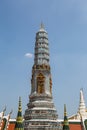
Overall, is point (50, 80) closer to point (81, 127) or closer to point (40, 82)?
point (40, 82)

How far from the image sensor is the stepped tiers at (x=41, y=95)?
98.6 feet

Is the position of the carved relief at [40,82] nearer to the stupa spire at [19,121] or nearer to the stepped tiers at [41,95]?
the stepped tiers at [41,95]

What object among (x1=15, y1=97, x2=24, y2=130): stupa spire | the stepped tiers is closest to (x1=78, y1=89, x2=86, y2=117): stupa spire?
the stepped tiers

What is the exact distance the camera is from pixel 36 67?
33.0 meters

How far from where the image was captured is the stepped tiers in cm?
3005

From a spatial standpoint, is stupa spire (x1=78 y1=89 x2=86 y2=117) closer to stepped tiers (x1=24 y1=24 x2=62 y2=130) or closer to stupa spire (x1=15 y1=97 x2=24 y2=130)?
stepped tiers (x1=24 y1=24 x2=62 y2=130)

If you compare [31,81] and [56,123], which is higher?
[31,81]

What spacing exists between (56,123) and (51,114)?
45.2 inches

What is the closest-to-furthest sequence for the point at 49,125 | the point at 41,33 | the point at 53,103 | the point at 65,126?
the point at 65,126, the point at 49,125, the point at 53,103, the point at 41,33

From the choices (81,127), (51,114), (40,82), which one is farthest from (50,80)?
(81,127)

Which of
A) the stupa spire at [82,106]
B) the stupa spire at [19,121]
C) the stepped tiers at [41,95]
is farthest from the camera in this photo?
the stupa spire at [82,106]

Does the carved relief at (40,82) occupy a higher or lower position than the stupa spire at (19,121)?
higher

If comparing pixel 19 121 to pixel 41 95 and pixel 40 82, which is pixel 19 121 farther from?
pixel 40 82

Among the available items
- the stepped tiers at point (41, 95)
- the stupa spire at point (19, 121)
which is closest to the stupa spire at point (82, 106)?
the stepped tiers at point (41, 95)
